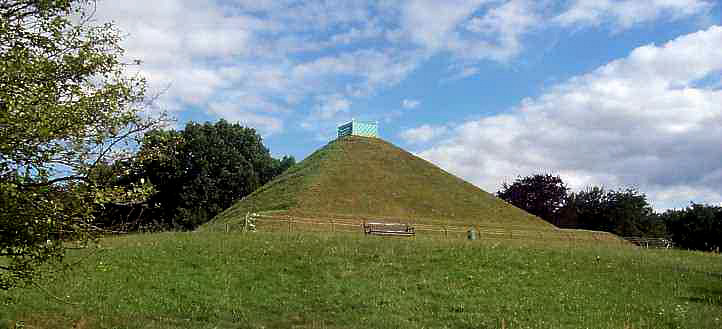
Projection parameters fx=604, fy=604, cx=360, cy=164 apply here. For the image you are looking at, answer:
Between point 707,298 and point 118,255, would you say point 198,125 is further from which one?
point 707,298

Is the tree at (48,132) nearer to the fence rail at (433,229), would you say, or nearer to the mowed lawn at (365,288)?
the mowed lawn at (365,288)

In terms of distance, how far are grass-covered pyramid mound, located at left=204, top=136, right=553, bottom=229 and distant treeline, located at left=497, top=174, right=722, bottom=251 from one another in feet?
33.6

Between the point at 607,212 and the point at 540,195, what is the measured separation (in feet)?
25.4

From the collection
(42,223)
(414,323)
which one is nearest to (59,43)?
(42,223)

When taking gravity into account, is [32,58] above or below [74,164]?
above

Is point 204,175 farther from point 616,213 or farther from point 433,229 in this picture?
point 616,213

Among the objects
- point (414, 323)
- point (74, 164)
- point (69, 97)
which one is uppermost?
point (69, 97)

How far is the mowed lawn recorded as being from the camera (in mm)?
18500

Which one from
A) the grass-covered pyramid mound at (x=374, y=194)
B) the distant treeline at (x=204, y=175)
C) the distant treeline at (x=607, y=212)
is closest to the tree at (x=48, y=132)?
the grass-covered pyramid mound at (x=374, y=194)

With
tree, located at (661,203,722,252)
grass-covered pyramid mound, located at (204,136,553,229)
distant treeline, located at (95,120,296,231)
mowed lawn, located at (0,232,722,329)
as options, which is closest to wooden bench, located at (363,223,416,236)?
mowed lawn, located at (0,232,722,329)

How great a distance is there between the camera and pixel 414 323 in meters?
18.1

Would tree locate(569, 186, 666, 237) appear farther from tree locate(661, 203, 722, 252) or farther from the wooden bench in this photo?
the wooden bench

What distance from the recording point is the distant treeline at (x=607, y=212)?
68625 mm

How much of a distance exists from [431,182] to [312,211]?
18428 mm
